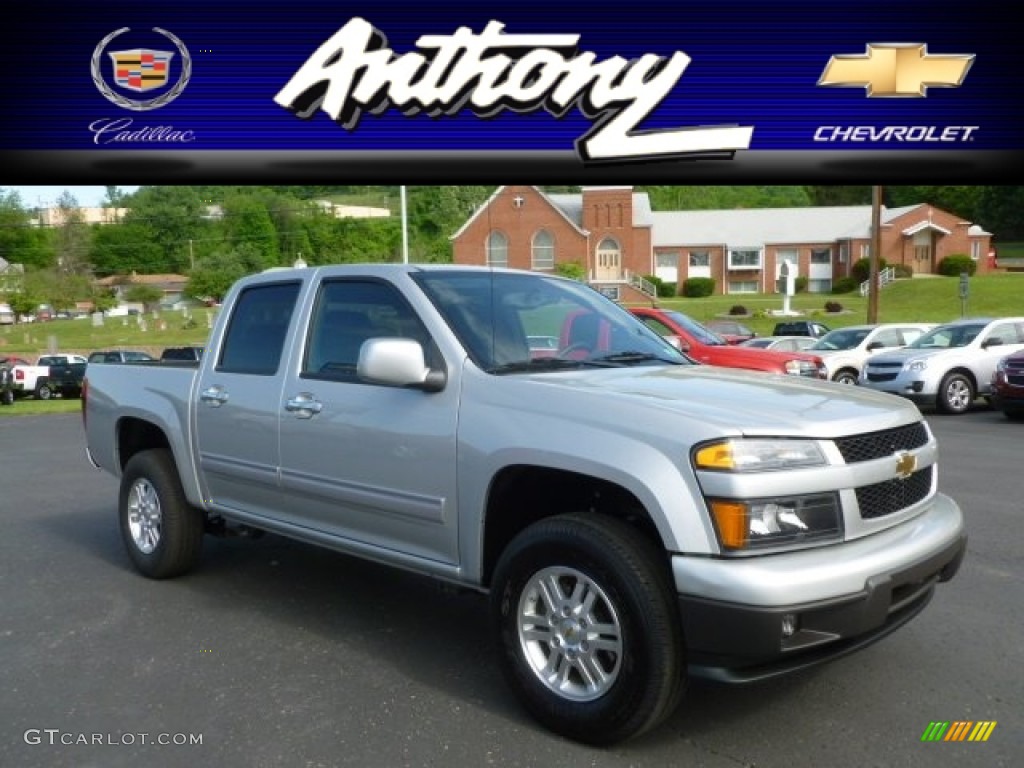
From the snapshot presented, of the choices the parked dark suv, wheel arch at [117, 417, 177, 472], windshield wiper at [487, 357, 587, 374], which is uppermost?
windshield wiper at [487, 357, 587, 374]

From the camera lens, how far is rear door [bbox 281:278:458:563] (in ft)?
12.5

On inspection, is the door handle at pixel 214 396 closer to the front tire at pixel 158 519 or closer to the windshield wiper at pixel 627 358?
the front tire at pixel 158 519

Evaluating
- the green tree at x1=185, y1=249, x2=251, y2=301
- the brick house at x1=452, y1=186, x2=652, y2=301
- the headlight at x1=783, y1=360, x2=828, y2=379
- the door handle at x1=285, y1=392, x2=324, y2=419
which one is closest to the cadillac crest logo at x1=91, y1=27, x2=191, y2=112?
the brick house at x1=452, y1=186, x2=652, y2=301

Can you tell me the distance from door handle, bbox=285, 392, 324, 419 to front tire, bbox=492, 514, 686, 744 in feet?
4.56

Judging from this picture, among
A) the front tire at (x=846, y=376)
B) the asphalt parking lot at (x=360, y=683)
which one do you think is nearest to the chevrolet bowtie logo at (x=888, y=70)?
the asphalt parking lot at (x=360, y=683)

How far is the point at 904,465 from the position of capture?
135 inches

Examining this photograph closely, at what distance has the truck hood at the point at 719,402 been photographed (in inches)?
124

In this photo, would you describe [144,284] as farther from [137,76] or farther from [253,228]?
[137,76]

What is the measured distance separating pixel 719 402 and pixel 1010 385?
12.0 meters

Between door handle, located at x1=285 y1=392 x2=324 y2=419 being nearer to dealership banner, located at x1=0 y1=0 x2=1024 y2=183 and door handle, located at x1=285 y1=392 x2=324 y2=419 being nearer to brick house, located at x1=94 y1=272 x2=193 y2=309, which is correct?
dealership banner, located at x1=0 y1=0 x2=1024 y2=183

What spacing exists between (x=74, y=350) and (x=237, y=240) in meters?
22.6

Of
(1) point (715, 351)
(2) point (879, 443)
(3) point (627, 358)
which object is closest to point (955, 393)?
(1) point (715, 351)

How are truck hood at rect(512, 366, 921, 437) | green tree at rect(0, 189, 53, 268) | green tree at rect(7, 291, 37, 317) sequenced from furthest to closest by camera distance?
green tree at rect(7, 291, 37, 317) < green tree at rect(0, 189, 53, 268) < truck hood at rect(512, 366, 921, 437)

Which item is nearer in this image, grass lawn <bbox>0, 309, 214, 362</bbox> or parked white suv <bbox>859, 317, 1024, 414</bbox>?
parked white suv <bbox>859, 317, 1024, 414</bbox>
